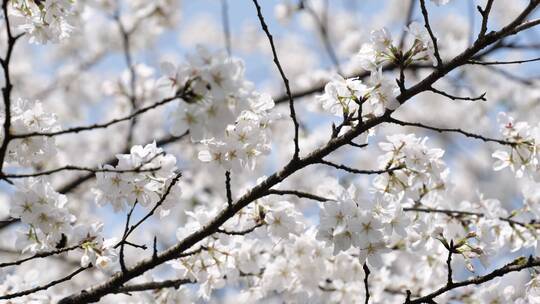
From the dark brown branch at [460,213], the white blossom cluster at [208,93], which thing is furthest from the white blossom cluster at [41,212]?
the dark brown branch at [460,213]

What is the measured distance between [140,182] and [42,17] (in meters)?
0.72

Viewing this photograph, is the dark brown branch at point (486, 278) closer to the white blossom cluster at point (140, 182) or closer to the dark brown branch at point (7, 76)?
the white blossom cluster at point (140, 182)

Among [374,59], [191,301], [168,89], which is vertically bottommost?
[191,301]

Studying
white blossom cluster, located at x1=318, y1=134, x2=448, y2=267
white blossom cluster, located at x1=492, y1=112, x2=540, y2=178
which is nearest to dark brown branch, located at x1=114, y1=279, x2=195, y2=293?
white blossom cluster, located at x1=318, y1=134, x2=448, y2=267

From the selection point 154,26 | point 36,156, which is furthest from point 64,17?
point 154,26

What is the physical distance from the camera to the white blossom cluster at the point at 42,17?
7.45 feet

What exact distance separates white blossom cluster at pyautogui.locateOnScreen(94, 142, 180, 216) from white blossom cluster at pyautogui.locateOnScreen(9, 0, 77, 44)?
23.4 inches

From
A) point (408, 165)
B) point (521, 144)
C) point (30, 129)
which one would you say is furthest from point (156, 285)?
point (521, 144)

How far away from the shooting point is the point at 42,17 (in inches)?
90.7

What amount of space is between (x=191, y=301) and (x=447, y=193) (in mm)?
1231

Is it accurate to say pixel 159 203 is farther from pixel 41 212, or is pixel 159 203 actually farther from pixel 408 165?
pixel 408 165

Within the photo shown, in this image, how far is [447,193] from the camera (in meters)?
2.80

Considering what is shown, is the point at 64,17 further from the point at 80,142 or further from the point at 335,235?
the point at 80,142

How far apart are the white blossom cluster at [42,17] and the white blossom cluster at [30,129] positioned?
0.30 metres
